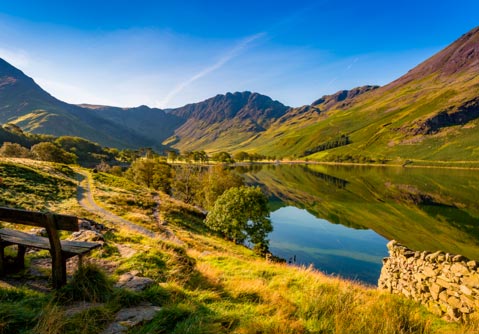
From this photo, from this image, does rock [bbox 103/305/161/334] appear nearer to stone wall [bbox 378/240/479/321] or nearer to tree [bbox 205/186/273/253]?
stone wall [bbox 378/240/479/321]

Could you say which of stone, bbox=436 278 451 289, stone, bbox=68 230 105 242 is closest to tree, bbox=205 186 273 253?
stone, bbox=68 230 105 242

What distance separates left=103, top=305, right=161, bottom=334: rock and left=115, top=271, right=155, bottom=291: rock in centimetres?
A: 108

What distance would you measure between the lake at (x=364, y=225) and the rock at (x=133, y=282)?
13.0 m

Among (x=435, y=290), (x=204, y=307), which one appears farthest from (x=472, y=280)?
(x=204, y=307)

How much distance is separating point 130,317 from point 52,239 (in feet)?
9.56

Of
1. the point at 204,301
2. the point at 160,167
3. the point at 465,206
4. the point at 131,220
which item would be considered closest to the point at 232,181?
the point at 160,167

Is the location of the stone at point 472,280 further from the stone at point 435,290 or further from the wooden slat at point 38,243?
the wooden slat at point 38,243

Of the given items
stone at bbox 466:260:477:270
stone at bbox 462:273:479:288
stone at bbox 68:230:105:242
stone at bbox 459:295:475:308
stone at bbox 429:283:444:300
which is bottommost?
stone at bbox 429:283:444:300

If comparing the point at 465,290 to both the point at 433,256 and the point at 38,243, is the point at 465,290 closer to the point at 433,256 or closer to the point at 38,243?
the point at 433,256

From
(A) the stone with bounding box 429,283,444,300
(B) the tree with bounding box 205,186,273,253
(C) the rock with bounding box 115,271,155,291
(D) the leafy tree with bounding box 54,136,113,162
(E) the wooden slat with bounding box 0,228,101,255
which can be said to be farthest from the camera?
(D) the leafy tree with bounding box 54,136,113,162

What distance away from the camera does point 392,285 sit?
1325cm

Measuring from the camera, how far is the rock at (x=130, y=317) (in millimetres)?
4936

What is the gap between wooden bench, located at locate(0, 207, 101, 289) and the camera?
603cm

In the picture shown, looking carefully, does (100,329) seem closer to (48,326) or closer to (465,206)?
(48,326)
